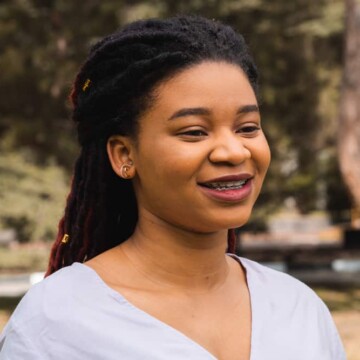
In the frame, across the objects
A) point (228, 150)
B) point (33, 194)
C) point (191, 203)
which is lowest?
Result: point (191, 203)

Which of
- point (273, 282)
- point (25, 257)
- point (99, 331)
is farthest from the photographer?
point (25, 257)

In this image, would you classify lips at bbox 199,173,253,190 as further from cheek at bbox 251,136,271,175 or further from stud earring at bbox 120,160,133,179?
stud earring at bbox 120,160,133,179

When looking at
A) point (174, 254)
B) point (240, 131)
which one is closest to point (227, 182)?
point (240, 131)

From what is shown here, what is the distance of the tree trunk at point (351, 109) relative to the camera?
10250mm

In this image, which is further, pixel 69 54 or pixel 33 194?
pixel 69 54

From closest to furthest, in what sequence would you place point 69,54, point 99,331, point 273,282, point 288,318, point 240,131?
point 99,331 < point 240,131 < point 288,318 < point 273,282 < point 69,54

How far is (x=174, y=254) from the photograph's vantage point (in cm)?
205

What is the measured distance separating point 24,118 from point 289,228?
18.9m

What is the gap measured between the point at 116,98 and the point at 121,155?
133 mm

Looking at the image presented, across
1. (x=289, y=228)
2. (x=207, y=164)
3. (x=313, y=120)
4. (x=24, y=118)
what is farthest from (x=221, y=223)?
(x=289, y=228)

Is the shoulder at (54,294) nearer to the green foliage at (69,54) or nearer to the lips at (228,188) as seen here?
the lips at (228,188)

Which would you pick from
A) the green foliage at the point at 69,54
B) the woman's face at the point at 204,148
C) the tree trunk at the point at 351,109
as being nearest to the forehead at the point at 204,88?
the woman's face at the point at 204,148

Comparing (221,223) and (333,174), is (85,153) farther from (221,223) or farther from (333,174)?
(333,174)

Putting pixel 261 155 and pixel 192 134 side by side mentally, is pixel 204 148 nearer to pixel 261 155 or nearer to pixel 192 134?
pixel 192 134
